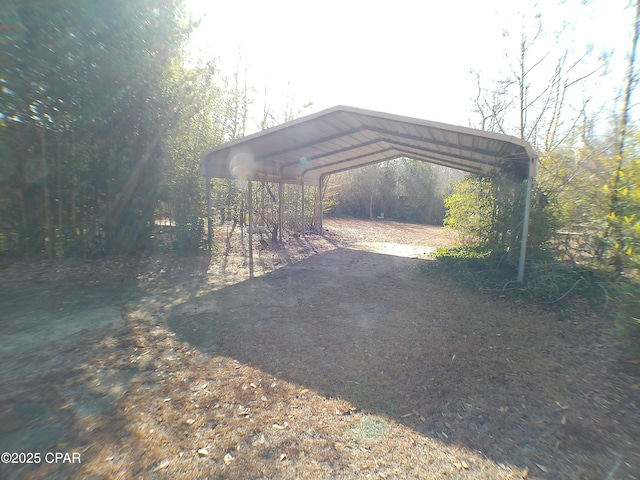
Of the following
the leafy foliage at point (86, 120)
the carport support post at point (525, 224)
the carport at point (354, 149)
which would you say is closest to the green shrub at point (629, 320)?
the carport support post at point (525, 224)

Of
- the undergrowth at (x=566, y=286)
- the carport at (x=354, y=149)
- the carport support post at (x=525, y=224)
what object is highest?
the carport at (x=354, y=149)

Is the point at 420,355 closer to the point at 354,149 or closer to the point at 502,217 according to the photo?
the point at 502,217

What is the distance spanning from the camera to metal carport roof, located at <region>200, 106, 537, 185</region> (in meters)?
5.98

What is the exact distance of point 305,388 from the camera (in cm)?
293

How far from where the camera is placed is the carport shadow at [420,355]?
246 centimetres

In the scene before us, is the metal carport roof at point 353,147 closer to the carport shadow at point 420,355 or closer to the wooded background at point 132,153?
the wooded background at point 132,153

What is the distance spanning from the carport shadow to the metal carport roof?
3.05 meters

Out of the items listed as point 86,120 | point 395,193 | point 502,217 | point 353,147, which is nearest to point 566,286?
point 502,217

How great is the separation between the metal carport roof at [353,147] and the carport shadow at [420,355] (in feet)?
9.99

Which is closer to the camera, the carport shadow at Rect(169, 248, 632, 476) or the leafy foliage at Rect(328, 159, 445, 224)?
the carport shadow at Rect(169, 248, 632, 476)

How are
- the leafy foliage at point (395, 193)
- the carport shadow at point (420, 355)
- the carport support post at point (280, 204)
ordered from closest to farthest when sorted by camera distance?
the carport shadow at point (420, 355), the carport support post at point (280, 204), the leafy foliage at point (395, 193)

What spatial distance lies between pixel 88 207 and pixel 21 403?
5563 millimetres
